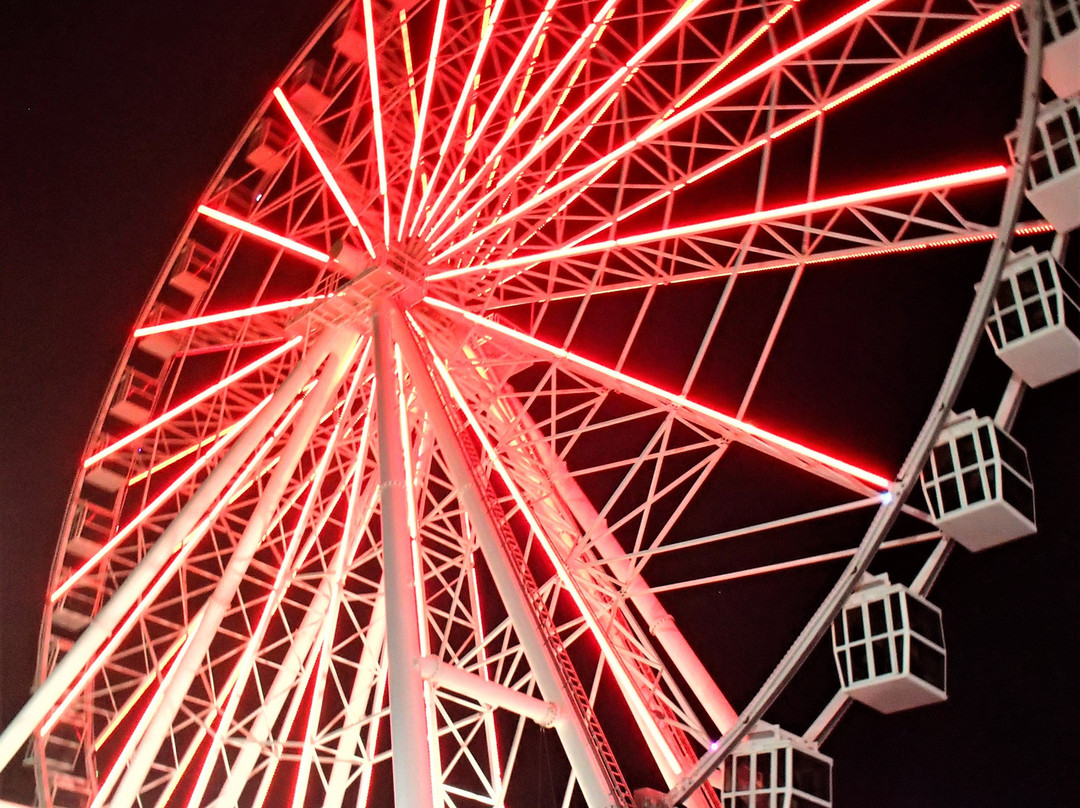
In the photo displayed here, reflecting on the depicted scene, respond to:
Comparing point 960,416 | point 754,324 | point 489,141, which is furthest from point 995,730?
point 489,141

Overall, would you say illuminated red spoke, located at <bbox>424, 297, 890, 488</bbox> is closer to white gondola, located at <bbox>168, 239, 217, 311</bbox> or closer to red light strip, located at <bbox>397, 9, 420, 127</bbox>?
red light strip, located at <bbox>397, 9, 420, 127</bbox>

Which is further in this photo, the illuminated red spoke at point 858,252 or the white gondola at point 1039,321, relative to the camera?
the illuminated red spoke at point 858,252

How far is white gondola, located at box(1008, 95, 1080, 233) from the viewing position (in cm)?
1024

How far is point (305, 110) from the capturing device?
1534cm

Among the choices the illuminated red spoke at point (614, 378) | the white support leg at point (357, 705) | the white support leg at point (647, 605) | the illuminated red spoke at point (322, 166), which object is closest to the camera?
the illuminated red spoke at point (614, 378)

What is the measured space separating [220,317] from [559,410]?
207 inches


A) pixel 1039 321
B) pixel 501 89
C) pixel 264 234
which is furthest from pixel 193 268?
pixel 1039 321

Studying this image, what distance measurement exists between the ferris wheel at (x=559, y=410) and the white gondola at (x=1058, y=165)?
0.06 metres

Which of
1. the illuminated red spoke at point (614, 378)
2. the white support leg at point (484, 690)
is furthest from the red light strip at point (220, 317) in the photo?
the white support leg at point (484, 690)

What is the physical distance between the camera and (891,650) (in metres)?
10.6

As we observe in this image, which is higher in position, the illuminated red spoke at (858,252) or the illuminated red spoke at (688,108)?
the illuminated red spoke at (688,108)

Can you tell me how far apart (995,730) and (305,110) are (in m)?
11.1

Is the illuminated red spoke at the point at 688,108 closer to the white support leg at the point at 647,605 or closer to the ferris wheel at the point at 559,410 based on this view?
the ferris wheel at the point at 559,410

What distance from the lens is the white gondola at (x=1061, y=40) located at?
969cm
